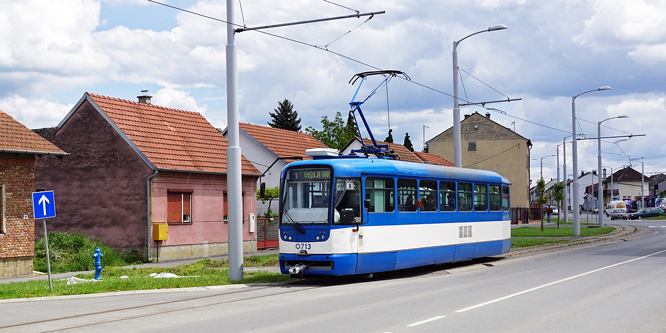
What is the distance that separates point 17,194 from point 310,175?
10.1 m

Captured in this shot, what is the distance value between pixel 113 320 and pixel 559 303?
23.5 feet

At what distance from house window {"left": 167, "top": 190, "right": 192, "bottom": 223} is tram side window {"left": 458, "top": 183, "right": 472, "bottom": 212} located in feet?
37.2

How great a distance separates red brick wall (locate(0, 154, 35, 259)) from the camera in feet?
68.5

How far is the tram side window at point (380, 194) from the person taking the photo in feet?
55.5

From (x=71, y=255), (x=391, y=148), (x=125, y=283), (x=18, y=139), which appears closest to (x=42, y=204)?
(x=125, y=283)

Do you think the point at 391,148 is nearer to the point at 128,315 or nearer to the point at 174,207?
the point at 174,207

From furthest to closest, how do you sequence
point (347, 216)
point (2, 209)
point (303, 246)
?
point (2, 209), point (303, 246), point (347, 216)

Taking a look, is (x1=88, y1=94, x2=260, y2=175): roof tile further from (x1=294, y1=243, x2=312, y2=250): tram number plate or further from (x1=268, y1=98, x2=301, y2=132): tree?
(x1=268, y1=98, x2=301, y2=132): tree

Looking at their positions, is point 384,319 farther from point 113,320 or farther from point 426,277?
point 426,277

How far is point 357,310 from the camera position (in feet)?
37.0

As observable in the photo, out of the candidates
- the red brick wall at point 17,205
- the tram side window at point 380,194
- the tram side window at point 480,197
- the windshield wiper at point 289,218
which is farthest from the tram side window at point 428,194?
the red brick wall at point 17,205

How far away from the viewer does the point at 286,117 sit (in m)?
92.6

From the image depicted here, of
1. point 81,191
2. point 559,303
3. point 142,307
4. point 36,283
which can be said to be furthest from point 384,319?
point 81,191

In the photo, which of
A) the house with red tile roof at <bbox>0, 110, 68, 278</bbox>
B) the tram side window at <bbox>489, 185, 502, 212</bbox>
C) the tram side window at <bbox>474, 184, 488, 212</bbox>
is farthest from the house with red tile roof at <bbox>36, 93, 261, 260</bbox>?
the tram side window at <bbox>489, 185, 502, 212</bbox>
